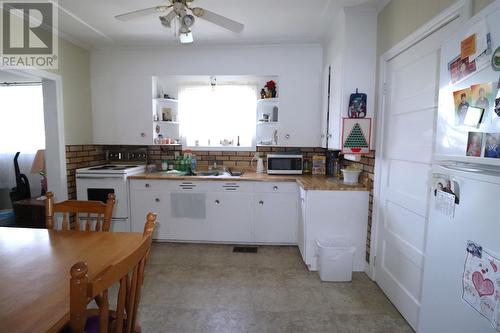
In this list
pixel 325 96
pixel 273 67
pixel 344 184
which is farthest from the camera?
pixel 273 67

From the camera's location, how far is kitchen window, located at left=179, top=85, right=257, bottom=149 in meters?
3.66

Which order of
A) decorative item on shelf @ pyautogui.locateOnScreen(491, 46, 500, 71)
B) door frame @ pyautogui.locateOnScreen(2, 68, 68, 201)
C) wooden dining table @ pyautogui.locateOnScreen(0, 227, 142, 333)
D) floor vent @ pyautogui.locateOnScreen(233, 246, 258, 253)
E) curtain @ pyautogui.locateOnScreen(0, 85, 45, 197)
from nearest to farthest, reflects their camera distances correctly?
wooden dining table @ pyautogui.locateOnScreen(0, 227, 142, 333), decorative item on shelf @ pyautogui.locateOnScreen(491, 46, 500, 71), door frame @ pyautogui.locateOnScreen(2, 68, 68, 201), floor vent @ pyautogui.locateOnScreen(233, 246, 258, 253), curtain @ pyautogui.locateOnScreen(0, 85, 45, 197)

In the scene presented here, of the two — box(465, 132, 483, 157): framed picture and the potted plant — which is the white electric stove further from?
box(465, 132, 483, 157): framed picture

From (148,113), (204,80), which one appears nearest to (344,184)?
(204,80)

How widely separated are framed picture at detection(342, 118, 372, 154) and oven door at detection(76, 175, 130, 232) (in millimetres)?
2524

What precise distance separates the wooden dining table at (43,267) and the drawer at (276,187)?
1778 mm

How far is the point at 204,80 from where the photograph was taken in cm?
360

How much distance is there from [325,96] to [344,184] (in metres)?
1.07

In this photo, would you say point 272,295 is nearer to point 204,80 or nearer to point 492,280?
point 492,280

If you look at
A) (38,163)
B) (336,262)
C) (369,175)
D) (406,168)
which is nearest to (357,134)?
(369,175)

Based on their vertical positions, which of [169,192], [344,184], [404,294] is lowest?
[404,294]

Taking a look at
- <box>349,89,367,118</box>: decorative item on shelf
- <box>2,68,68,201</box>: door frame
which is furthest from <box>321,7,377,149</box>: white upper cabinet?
<box>2,68,68,201</box>: door frame

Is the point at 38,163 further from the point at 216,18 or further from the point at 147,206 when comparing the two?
the point at 216,18

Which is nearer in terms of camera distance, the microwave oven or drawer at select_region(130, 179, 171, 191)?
drawer at select_region(130, 179, 171, 191)
